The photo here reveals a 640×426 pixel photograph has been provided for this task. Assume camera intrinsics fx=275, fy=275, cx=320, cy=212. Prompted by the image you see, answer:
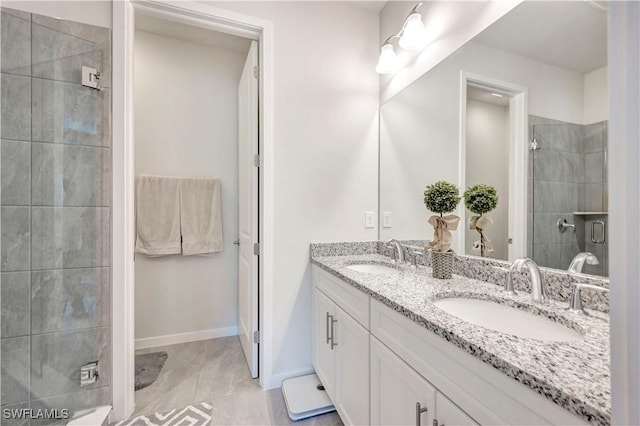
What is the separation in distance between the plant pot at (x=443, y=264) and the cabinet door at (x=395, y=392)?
1.53ft

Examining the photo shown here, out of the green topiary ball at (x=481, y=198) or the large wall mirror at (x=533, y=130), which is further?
the green topiary ball at (x=481, y=198)

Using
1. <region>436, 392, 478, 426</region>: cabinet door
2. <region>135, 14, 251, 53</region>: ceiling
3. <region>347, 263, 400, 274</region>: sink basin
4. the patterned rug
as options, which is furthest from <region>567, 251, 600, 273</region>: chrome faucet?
<region>135, 14, 251, 53</region>: ceiling

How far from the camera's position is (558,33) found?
3.29ft

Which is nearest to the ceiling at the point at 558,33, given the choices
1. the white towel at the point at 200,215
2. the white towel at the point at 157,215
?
the white towel at the point at 200,215

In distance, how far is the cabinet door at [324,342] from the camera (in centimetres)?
147

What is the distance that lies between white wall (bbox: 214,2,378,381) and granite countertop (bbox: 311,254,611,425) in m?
0.76

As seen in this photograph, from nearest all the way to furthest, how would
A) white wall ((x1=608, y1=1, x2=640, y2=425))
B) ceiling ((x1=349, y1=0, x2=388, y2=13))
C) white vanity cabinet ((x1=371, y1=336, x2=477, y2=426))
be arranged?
1. white wall ((x1=608, y1=1, x2=640, y2=425))
2. white vanity cabinet ((x1=371, y1=336, x2=477, y2=426))
3. ceiling ((x1=349, y1=0, x2=388, y2=13))

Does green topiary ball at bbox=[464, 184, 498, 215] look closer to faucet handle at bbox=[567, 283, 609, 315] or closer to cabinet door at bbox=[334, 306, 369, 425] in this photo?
faucet handle at bbox=[567, 283, 609, 315]

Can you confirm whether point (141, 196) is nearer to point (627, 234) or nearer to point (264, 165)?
point (264, 165)

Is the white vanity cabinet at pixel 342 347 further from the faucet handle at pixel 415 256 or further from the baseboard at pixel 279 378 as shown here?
the faucet handle at pixel 415 256

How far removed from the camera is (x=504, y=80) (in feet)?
3.92

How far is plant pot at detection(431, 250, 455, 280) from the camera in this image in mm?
1290

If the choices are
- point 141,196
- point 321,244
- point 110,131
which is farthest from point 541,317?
point 141,196
